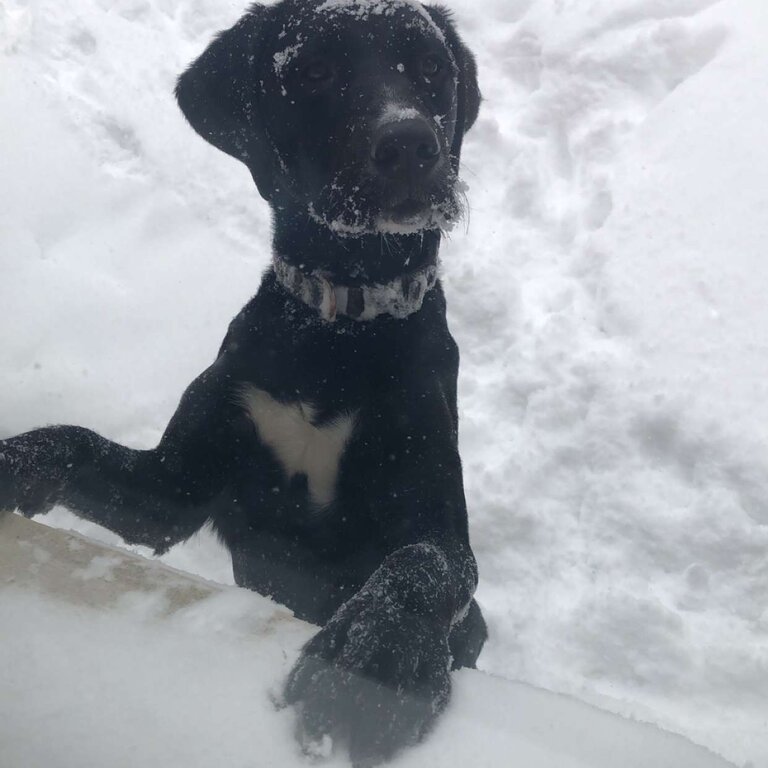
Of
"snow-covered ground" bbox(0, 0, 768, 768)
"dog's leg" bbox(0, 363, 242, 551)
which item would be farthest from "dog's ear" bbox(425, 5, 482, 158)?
"snow-covered ground" bbox(0, 0, 768, 768)

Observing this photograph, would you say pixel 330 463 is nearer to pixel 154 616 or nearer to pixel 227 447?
pixel 227 447

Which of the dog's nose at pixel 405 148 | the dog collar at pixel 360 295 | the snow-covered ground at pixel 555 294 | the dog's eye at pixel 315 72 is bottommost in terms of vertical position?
the snow-covered ground at pixel 555 294

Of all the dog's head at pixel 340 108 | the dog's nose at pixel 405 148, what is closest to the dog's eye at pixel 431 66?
the dog's head at pixel 340 108

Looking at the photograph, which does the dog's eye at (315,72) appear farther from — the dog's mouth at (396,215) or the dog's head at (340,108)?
the dog's mouth at (396,215)

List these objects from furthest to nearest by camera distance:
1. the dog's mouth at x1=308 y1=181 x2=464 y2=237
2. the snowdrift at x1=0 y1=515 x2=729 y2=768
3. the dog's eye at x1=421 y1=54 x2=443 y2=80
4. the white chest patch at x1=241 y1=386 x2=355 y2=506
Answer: the dog's eye at x1=421 y1=54 x2=443 y2=80, the white chest patch at x1=241 y1=386 x2=355 y2=506, the dog's mouth at x1=308 y1=181 x2=464 y2=237, the snowdrift at x1=0 y1=515 x2=729 y2=768

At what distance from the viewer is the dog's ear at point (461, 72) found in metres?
2.84

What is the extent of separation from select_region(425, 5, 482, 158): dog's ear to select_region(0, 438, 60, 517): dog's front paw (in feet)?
5.49

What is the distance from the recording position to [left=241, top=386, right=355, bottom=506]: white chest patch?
93.1 inches

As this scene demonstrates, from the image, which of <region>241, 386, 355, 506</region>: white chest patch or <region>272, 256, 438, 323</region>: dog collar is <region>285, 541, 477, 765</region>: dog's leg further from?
<region>272, 256, 438, 323</region>: dog collar

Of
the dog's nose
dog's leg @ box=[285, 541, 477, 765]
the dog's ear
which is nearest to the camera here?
dog's leg @ box=[285, 541, 477, 765]

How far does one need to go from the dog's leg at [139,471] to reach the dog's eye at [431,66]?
1138 millimetres

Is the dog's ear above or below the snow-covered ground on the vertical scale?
above

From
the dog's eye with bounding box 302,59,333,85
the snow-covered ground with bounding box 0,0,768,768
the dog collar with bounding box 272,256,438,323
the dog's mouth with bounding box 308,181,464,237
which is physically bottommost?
the snow-covered ground with bounding box 0,0,768,768

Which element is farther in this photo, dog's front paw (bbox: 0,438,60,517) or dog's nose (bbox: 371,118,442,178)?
dog's nose (bbox: 371,118,442,178)
